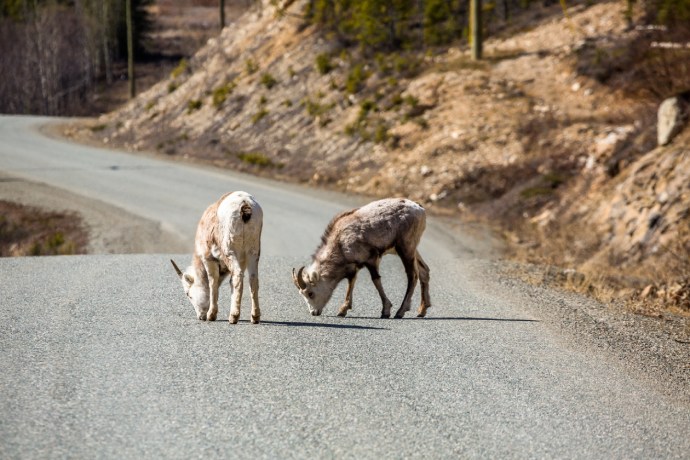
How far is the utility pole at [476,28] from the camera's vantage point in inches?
1428

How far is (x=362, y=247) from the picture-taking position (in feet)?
40.5

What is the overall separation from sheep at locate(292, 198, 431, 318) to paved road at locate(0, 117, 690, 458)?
1.44 ft

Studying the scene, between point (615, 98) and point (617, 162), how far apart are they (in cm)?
674

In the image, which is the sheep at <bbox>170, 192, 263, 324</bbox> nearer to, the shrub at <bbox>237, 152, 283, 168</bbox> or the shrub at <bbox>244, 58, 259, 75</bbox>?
the shrub at <bbox>237, 152, 283, 168</bbox>

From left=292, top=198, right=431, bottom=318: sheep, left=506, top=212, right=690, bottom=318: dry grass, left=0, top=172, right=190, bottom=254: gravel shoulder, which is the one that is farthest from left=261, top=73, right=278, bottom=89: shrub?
left=292, top=198, right=431, bottom=318: sheep

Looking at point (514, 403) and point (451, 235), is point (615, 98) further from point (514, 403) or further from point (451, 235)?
point (514, 403)

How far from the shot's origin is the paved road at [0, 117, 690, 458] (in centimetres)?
739

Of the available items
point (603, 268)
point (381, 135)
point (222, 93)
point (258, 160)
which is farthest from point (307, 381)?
point (222, 93)

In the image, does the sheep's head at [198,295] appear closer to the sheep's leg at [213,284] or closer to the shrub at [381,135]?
the sheep's leg at [213,284]

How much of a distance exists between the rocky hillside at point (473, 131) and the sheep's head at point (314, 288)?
509 cm

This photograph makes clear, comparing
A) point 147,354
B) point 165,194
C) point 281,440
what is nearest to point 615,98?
point 165,194

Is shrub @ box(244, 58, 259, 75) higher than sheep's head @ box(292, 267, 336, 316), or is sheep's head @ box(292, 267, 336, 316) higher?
shrub @ box(244, 58, 259, 75)

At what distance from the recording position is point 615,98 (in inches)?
1221

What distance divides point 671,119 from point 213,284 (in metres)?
14.3
